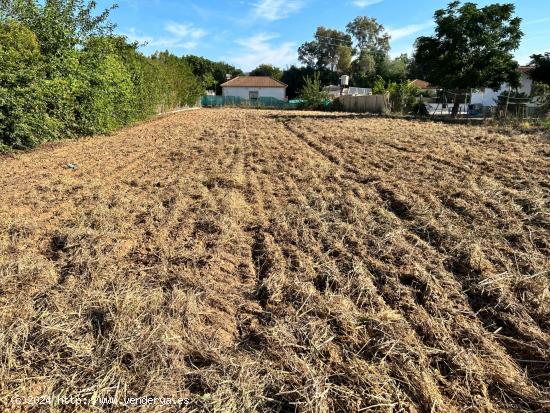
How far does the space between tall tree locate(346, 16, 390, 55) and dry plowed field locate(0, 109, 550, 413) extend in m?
58.4

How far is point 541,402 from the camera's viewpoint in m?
1.83

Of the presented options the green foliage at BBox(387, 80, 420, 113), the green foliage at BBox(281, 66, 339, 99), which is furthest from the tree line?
the green foliage at BBox(281, 66, 339, 99)

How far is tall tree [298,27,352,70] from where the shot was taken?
59.5 m

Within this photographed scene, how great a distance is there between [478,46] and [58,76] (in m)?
17.7

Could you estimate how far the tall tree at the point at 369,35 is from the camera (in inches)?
2238

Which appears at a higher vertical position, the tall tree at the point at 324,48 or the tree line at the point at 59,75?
the tall tree at the point at 324,48

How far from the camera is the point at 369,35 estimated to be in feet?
189

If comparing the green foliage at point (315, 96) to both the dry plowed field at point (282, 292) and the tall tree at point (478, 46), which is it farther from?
the dry plowed field at point (282, 292)

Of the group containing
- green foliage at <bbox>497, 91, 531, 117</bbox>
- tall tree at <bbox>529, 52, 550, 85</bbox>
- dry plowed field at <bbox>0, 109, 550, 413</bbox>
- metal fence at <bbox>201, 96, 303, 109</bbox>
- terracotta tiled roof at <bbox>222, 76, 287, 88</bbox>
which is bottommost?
dry plowed field at <bbox>0, 109, 550, 413</bbox>

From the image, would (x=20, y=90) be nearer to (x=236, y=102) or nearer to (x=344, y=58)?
(x=236, y=102)

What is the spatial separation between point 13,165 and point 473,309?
766 cm

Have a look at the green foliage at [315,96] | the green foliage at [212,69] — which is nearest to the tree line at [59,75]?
the green foliage at [315,96]

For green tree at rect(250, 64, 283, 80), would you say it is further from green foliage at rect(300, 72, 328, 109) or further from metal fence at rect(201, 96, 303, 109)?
green foliage at rect(300, 72, 328, 109)

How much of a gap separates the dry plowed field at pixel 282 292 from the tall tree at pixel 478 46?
14.1 meters
